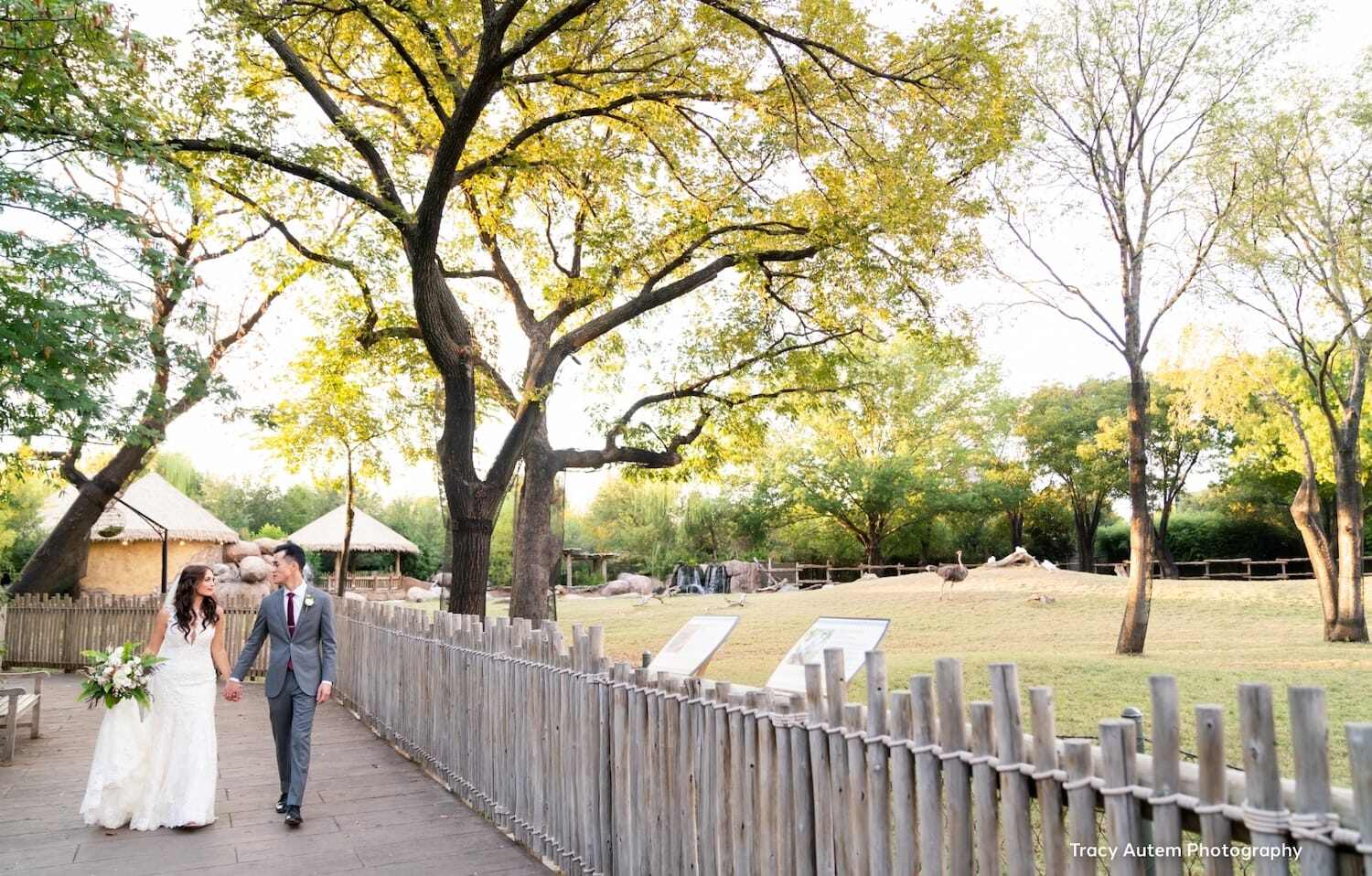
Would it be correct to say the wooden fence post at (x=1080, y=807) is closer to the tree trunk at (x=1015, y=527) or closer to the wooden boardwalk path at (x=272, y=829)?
the wooden boardwalk path at (x=272, y=829)

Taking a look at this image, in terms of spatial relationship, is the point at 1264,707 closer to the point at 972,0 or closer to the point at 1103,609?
the point at 972,0

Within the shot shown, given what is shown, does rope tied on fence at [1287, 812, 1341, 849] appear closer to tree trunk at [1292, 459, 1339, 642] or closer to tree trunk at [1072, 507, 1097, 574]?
tree trunk at [1292, 459, 1339, 642]

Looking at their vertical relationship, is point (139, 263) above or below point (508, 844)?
above

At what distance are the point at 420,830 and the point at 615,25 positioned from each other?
11.5 meters

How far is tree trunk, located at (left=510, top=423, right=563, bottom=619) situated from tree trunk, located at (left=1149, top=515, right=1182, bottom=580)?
34.6 meters

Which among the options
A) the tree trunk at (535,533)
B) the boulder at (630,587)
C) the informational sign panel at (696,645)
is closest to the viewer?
the informational sign panel at (696,645)

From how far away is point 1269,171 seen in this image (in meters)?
18.9

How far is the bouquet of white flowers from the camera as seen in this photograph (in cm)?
661

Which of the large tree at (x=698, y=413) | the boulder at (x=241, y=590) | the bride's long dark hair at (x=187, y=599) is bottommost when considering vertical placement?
the boulder at (x=241, y=590)

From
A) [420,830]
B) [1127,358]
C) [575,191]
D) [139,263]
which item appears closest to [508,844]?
[420,830]

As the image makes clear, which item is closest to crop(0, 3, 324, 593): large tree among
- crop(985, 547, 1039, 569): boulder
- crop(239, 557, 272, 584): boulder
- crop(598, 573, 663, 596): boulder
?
crop(239, 557, 272, 584): boulder

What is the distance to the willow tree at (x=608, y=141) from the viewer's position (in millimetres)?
11375

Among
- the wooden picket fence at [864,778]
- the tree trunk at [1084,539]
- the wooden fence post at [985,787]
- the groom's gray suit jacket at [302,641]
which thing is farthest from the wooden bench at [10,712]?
the tree trunk at [1084,539]

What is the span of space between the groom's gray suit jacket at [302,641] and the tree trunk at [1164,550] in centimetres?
4464
